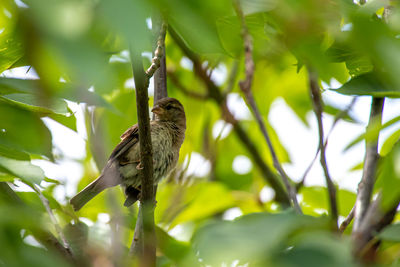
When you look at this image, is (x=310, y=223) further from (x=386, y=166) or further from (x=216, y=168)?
(x=216, y=168)

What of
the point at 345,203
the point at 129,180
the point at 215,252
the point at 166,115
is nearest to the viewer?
the point at 215,252

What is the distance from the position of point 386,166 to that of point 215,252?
0.68 m

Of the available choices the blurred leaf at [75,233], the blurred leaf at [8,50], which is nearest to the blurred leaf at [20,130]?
the blurred leaf at [8,50]

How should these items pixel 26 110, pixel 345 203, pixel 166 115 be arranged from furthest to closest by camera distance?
pixel 166 115, pixel 345 203, pixel 26 110

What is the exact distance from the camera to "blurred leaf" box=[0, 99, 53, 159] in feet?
8.45

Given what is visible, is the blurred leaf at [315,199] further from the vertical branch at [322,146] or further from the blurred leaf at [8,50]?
the blurred leaf at [8,50]

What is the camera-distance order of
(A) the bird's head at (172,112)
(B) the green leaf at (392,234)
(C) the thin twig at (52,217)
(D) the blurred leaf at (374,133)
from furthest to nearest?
(A) the bird's head at (172,112) → (C) the thin twig at (52,217) → (D) the blurred leaf at (374,133) → (B) the green leaf at (392,234)

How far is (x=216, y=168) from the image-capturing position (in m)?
6.85

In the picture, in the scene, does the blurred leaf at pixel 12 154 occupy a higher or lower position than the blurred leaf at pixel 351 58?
lower

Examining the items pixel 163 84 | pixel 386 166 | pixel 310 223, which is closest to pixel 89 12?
pixel 310 223

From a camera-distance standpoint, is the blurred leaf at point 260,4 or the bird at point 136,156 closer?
the blurred leaf at point 260,4

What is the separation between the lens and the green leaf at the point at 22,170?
2.15 m

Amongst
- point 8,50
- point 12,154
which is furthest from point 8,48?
point 12,154

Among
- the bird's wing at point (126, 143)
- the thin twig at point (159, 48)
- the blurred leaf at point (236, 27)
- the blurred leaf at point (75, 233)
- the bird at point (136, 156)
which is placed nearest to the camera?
the thin twig at point (159, 48)
